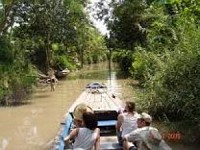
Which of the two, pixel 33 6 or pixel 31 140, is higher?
pixel 33 6

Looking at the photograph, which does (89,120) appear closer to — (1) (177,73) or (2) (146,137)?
(2) (146,137)

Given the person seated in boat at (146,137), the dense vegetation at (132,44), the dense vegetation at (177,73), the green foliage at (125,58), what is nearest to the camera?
the person seated in boat at (146,137)

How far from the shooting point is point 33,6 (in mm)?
31406

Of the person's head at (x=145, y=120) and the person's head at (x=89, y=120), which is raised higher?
the person's head at (x=89, y=120)

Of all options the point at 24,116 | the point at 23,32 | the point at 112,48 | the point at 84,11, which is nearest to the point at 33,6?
the point at 23,32

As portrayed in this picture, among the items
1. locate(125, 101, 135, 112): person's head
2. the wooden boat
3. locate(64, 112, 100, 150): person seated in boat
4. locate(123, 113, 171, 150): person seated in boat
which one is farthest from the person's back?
locate(125, 101, 135, 112): person's head

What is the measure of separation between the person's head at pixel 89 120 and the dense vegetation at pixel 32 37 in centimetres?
1491

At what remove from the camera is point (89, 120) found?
587 centimetres

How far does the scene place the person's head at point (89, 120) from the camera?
5820 mm

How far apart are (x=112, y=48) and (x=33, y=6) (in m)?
10.9

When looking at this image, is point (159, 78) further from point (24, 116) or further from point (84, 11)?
point (84, 11)
